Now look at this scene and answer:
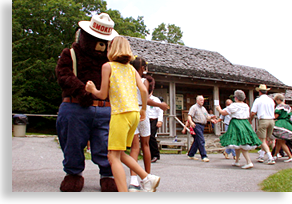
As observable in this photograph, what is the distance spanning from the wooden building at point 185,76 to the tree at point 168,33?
25492mm

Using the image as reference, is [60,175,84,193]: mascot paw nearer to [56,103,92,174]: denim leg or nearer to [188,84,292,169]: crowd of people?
[56,103,92,174]: denim leg

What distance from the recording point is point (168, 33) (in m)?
44.0

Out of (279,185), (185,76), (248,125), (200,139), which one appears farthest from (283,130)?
(185,76)

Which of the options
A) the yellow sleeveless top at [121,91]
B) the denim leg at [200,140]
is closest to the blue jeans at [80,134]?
the yellow sleeveless top at [121,91]

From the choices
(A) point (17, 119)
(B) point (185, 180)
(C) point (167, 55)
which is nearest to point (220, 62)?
(C) point (167, 55)

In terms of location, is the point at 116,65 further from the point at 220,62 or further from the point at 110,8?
the point at 110,8

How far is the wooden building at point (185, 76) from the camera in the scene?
43.7ft

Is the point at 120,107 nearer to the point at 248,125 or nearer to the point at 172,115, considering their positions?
the point at 248,125

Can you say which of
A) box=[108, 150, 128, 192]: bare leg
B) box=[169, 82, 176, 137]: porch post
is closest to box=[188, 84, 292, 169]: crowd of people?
box=[108, 150, 128, 192]: bare leg

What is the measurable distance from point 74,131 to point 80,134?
0.08 m

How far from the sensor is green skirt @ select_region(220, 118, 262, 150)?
600 cm
